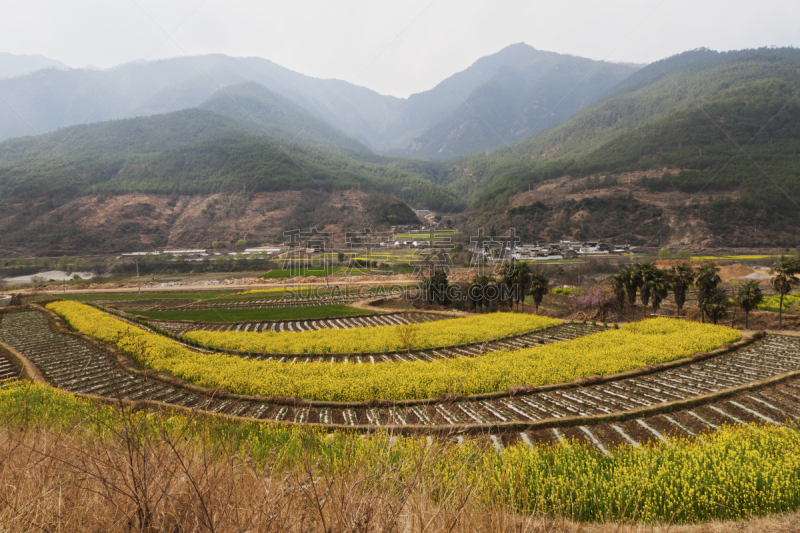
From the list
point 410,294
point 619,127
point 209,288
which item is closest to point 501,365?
point 410,294

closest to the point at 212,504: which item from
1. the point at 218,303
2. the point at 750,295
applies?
the point at 750,295

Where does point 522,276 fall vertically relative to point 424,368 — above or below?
above

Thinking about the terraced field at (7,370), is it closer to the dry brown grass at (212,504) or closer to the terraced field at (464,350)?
the terraced field at (464,350)

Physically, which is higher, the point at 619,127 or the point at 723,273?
the point at 619,127

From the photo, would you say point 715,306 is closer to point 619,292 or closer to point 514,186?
point 619,292

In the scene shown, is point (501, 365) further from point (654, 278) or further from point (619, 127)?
point (619, 127)

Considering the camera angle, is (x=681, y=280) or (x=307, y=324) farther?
(x=681, y=280)
